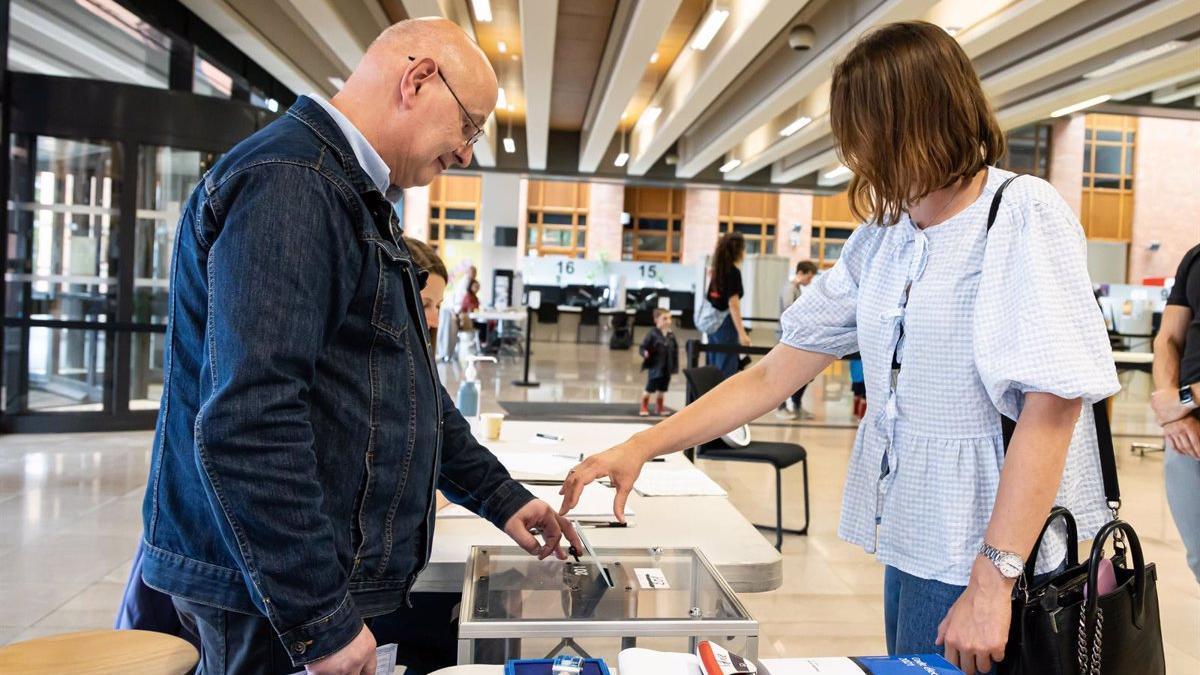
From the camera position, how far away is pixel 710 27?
313 inches

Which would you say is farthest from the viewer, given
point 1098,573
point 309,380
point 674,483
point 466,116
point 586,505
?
point 674,483

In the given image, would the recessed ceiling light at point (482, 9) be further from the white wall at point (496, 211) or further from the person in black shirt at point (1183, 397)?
the white wall at point (496, 211)

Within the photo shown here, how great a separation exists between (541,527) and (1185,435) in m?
2.01

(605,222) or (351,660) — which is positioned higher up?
(605,222)

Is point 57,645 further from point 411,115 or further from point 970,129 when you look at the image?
point 970,129

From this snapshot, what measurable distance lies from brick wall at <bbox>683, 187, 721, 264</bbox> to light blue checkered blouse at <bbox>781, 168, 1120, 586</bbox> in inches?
869

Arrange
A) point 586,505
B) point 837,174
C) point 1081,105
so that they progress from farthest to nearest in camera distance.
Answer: point 837,174
point 1081,105
point 586,505

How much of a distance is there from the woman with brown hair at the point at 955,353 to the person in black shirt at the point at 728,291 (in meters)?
5.86

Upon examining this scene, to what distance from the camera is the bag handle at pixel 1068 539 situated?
3.48 feet

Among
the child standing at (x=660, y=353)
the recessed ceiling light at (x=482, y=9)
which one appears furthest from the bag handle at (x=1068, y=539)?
the recessed ceiling light at (x=482, y=9)

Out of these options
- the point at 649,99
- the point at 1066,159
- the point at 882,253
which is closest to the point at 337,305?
the point at 882,253

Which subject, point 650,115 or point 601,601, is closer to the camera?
point 601,601

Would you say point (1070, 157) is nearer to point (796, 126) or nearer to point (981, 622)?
point (796, 126)

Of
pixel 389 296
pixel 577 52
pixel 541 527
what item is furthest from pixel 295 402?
pixel 577 52
